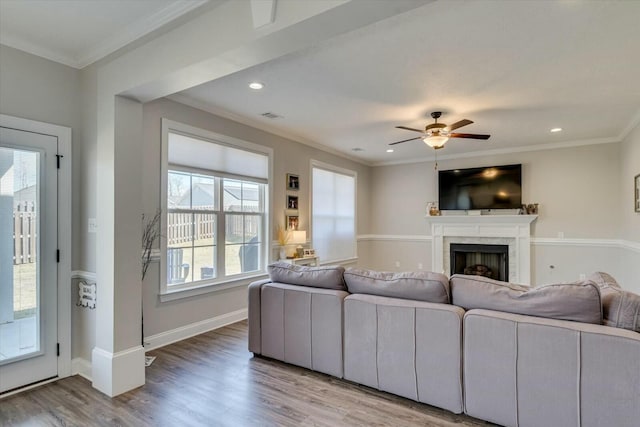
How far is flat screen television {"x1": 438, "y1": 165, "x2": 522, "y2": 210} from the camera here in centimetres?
638

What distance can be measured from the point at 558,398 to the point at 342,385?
149 centimetres

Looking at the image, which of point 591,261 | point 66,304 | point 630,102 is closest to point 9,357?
point 66,304

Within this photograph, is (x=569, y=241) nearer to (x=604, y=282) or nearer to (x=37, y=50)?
(x=604, y=282)

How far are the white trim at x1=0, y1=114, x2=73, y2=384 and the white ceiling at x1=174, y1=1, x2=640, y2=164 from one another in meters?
1.31

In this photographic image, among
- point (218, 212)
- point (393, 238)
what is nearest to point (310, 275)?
point (218, 212)

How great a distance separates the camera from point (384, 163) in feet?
25.8

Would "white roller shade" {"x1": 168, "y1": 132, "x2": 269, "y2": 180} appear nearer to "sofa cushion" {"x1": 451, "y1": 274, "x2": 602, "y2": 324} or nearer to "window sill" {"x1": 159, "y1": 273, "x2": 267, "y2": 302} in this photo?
"window sill" {"x1": 159, "y1": 273, "x2": 267, "y2": 302}

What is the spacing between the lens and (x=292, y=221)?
552 centimetres

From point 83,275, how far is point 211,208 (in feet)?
5.27

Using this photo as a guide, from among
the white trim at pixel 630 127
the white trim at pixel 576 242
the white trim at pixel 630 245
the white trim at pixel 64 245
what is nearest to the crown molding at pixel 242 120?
the white trim at pixel 64 245

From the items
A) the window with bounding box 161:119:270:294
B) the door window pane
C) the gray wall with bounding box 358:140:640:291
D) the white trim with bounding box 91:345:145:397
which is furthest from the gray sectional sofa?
the gray wall with bounding box 358:140:640:291

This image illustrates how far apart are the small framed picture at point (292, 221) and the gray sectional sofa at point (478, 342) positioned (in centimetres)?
235

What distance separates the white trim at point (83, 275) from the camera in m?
2.92

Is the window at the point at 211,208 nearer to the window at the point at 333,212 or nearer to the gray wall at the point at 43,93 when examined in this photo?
the gray wall at the point at 43,93
